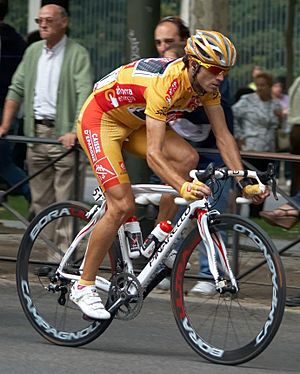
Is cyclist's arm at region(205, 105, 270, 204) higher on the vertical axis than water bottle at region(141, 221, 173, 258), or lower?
higher

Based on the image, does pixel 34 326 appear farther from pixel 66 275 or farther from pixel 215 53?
pixel 215 53

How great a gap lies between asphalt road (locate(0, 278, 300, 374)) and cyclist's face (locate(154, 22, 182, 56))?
79.7 inches

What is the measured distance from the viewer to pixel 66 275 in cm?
787

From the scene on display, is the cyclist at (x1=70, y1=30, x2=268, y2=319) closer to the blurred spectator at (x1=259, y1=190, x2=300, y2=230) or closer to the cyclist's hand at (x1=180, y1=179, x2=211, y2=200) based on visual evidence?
the cyclist's hand at (x1=180, y1=179, x2=211, y2=200)

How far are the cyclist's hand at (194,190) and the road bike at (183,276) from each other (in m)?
0.12

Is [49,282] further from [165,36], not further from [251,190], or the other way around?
[165,36]

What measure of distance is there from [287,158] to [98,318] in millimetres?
2383

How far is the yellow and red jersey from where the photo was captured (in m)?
7.23

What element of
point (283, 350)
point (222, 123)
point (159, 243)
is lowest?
point (283, 350)

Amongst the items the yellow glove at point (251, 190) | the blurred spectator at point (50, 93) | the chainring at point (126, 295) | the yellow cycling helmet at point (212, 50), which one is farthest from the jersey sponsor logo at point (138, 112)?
the blurred spectator at point (50, 93)

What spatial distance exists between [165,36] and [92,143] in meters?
2.23

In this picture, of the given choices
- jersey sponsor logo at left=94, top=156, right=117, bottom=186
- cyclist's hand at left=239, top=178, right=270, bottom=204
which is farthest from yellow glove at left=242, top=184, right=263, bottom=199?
jersey sponsor logo at left=94, top=156, right=117, bottom=186

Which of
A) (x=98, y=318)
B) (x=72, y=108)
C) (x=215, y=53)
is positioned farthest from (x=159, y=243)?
(x=72, y=108)

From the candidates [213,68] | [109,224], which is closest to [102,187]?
[109,224]
